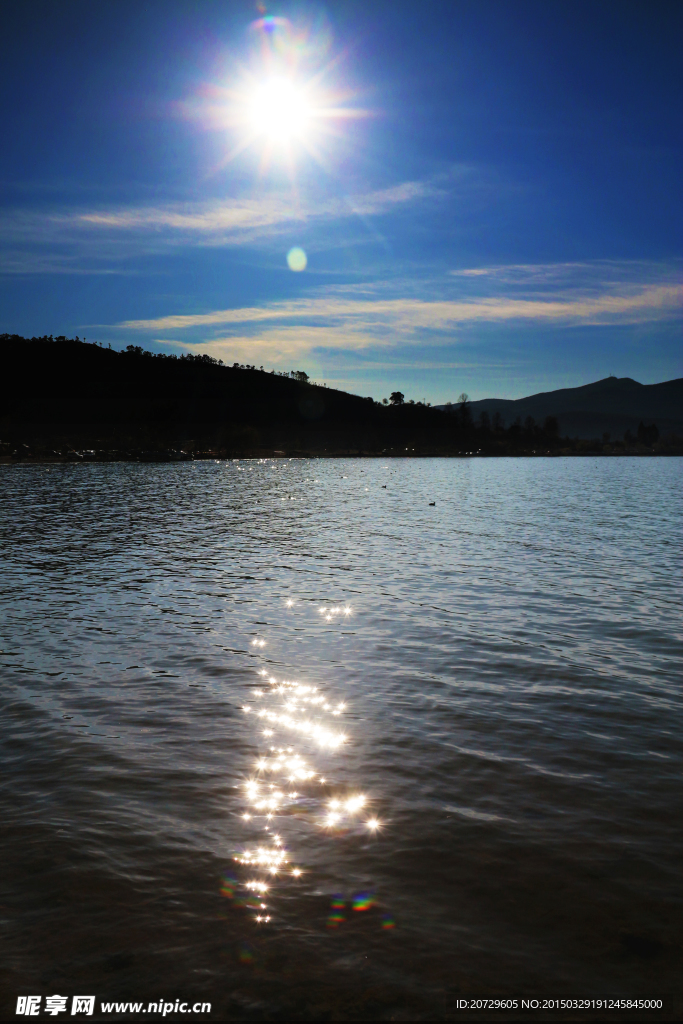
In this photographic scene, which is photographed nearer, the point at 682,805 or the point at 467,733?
the point at 682,805

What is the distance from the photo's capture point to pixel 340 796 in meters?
9.07

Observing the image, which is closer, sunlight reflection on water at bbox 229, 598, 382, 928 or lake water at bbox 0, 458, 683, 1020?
lake water at bbox 0, 458, 683, 1020

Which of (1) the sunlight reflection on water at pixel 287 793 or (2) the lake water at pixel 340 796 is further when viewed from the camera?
(1) the sunlight reflection on water at pixel 287 793

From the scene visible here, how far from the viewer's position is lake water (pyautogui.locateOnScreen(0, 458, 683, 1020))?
6.03 m

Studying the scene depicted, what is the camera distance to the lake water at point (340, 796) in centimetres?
603

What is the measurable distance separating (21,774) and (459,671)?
843cm

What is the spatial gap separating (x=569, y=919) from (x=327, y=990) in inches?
97.6

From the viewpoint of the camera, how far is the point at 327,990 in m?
5.75

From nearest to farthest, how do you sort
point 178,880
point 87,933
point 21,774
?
point 87,933, point 178,880, point 21,774

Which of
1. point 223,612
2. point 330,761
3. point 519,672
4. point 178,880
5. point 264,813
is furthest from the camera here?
point 223,612

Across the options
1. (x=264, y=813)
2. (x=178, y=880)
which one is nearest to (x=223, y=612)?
(x=264, y=813)

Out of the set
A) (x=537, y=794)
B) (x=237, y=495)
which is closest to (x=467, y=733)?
(x=537, y=794)

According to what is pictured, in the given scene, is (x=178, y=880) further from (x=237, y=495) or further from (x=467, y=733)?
(x=237, y=495)

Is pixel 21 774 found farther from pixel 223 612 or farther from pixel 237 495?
pixel 237 495
